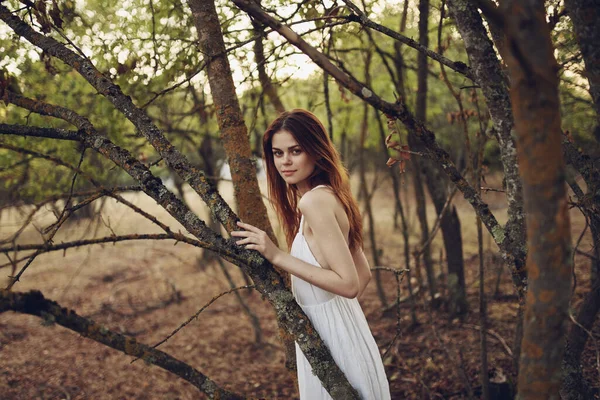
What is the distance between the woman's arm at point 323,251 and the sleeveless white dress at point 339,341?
0.56 ft

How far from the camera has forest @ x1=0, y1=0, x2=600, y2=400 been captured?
1036mm

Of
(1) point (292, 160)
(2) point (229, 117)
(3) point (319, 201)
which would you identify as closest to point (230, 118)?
(2) point (229, 117)

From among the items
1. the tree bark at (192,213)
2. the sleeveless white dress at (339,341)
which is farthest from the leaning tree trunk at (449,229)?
the tree bark at (192,213)

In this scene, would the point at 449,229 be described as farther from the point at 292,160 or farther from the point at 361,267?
the point at 292,160

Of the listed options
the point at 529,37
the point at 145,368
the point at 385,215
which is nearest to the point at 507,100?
the point at 529,37

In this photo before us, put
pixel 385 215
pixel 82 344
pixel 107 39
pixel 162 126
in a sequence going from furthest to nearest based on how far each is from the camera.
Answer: pixel 385 215 → pixel 162 126 → pixel 82 344 → pixel 107 39

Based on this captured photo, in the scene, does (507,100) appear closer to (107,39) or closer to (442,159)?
(442,159)

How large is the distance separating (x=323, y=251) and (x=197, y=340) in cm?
566

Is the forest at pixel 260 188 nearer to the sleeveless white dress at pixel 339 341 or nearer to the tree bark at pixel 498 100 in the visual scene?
the tree bark at pixel 498 100

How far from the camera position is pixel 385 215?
55.8 feet

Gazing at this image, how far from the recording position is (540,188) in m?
0.91

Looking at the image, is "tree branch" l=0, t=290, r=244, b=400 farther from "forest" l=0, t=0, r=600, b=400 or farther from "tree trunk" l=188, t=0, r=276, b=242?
"tree trunk" l=188, t=0, r=276, b=242

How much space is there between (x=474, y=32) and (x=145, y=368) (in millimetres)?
5751

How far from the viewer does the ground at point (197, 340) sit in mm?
4820
